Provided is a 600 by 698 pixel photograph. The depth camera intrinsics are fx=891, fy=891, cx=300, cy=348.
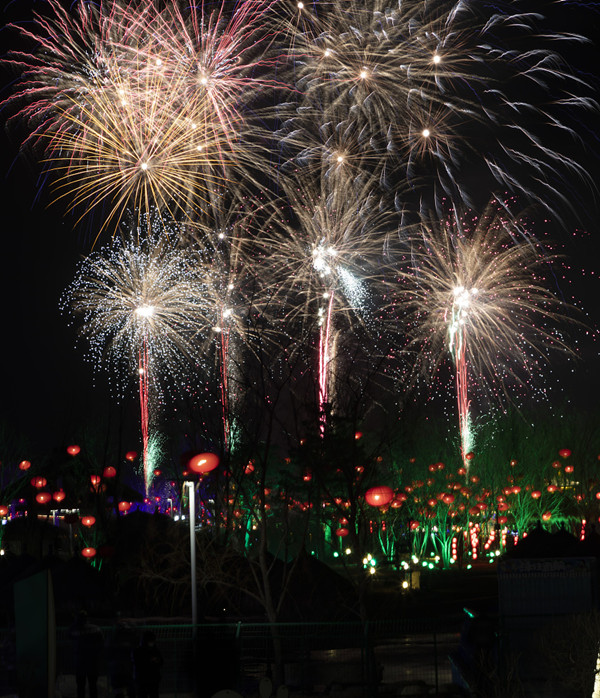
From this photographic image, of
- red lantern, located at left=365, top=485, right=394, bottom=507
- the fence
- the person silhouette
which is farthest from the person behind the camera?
red lantern, located at left=365, top=485, right=394, bottom=507

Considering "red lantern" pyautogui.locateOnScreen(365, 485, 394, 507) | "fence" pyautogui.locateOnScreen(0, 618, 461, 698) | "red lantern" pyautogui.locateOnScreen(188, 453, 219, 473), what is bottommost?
"fence" pyautogui.locateOnScreen(0, 618, 461, 698)

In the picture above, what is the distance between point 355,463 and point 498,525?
25.3 meters

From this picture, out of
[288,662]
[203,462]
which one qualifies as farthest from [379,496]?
[203,462]

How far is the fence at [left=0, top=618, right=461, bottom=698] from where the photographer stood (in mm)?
14648

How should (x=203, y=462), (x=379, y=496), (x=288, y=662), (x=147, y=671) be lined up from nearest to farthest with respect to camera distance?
1. (x=147, y=671)
2. (x=203, y=462)
3. (x=288, y=662)
4. (x=379, y=496)

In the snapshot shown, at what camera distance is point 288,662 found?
16250 millimetres

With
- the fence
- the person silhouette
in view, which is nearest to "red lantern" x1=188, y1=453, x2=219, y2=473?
the fence

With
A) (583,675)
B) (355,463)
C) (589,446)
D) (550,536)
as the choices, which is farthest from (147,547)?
(589,446)

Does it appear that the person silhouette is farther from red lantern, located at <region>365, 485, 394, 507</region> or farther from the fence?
red lantern, located at <region>365, 485, 394, 507</region>

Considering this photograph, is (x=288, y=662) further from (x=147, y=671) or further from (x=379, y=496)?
(x=147, y=671)

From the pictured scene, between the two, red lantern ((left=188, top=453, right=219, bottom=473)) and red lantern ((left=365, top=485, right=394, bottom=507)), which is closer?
red lantern ((left=188, top=453, right=219, bottom=473))

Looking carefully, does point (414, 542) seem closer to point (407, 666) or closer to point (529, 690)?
point (407, 666)

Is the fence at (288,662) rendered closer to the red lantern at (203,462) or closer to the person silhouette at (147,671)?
the person silhouette at (147,671)

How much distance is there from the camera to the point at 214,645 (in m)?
14.7
